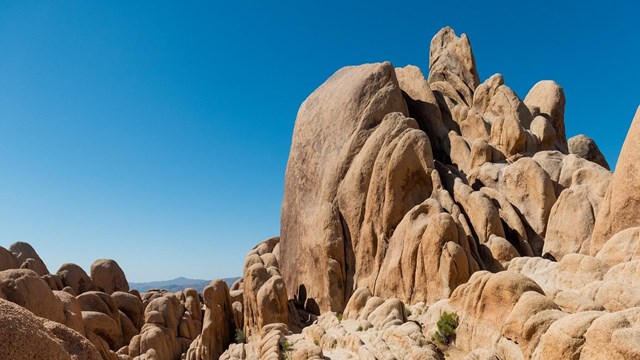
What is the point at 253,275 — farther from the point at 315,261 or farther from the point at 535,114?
the point at 535,114

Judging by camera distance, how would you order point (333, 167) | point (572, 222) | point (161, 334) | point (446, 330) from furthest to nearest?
point (333, 167) → point (161, 334) → point (572, 222) → point (446, 330)

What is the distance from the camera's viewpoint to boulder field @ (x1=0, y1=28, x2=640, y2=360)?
1875cm

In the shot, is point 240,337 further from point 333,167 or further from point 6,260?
point 6,260

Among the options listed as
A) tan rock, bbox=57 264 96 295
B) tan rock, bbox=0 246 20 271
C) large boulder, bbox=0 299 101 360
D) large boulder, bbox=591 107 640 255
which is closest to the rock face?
large boulder, bbox=591 107 640 255

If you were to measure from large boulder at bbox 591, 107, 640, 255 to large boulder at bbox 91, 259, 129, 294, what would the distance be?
5452cm

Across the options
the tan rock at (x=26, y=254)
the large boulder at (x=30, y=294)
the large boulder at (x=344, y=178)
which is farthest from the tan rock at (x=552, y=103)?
A: the tan rock at (x=26, y=254)

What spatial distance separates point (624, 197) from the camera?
24625 mm

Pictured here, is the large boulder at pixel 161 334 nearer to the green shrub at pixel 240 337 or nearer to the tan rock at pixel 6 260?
the green shrub at pixel 240 337

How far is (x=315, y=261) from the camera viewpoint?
38781 mm

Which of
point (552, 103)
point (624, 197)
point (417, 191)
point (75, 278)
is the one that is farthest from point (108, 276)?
point (552, 103)

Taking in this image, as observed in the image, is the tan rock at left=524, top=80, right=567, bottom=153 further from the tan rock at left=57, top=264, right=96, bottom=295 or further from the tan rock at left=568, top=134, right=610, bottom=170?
the tan rock at left=57, top=264, right=96, bottom=295

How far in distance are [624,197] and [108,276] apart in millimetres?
56903

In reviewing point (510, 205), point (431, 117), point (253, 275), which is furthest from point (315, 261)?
point (431, 117)

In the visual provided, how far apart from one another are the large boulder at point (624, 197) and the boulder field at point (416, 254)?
8cm
